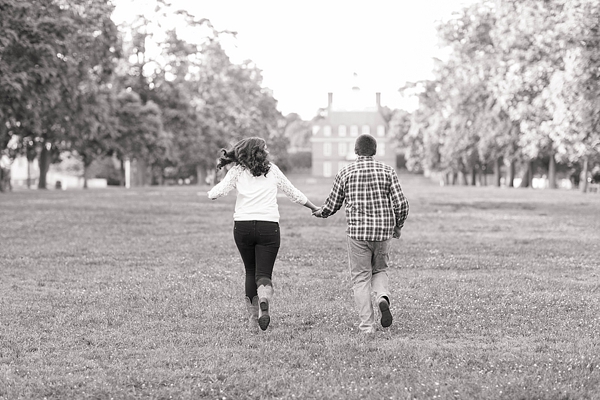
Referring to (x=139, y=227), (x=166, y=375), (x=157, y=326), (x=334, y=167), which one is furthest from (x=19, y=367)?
(x=334, y=167)

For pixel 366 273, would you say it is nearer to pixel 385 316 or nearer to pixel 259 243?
pixel 385 316

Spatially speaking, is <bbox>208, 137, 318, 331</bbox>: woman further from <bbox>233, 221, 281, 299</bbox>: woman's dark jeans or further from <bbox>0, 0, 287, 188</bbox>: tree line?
<bbox>0, 0, 287, 188</bbox>: tree line

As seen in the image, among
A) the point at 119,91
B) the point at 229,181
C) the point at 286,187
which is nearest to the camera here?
the point at 229,181

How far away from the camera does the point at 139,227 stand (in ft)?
65.7

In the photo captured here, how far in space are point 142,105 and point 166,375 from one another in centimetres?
4723

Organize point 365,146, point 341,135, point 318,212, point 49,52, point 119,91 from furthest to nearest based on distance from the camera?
point 341,135, point 119,91, point 49,52, point 318,212, point 365,146

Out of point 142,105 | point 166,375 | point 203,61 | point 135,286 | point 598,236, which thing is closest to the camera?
point 166,375

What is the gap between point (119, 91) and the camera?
51.8 metres

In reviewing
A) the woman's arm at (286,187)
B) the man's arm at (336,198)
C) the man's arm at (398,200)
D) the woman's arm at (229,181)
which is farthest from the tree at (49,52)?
the man's arm at (398,200)

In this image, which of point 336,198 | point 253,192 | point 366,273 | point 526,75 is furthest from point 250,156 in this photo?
point 526,75

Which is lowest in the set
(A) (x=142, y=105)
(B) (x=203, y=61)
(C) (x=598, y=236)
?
(C) (x=598, y=236)

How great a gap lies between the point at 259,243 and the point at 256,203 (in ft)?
1.22

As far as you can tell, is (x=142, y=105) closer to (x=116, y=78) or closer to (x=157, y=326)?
(x=116, y=78)

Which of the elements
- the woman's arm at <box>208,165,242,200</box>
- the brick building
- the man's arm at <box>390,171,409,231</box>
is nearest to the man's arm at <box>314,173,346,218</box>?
the man's arm at <box>390,171,409,231</box>
